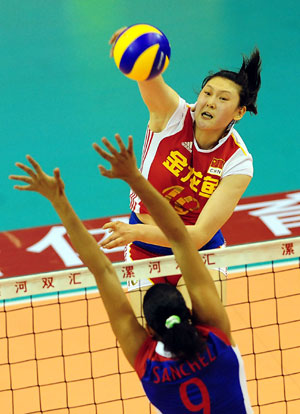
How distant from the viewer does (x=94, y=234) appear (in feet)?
23.8

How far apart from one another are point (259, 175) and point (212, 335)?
5.68m

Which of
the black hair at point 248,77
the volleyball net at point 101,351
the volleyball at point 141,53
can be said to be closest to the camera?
the volleyball at point 141,53

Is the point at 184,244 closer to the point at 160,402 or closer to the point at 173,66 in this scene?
the point at 160,402

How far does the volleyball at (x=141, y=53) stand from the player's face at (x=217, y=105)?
1.07ft

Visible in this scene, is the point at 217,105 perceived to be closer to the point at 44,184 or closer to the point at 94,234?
the point at 44,184

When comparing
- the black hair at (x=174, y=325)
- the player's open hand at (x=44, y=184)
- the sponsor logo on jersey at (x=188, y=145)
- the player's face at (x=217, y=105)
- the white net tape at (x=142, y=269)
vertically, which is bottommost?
the black hair at (x=174, y=325)

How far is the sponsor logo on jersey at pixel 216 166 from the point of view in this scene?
13.6 ft

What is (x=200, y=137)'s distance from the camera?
165 inches

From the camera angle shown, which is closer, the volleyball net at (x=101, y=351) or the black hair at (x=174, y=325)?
the black hair at (x=174, y=325)

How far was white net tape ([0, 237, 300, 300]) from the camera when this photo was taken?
3990 millimetres

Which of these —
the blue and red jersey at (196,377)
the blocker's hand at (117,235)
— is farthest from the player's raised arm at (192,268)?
the blocker's hand at (117,235)

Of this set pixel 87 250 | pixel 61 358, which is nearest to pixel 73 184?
pixel 61 358

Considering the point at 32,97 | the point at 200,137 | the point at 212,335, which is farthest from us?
the point at 32,97

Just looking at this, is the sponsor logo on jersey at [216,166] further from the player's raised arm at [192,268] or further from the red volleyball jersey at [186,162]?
the player's raised arm at [192,268]
